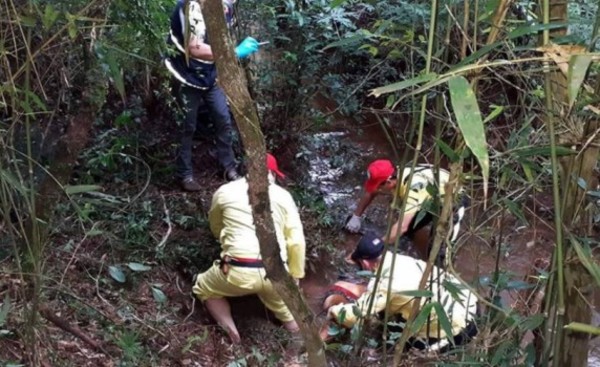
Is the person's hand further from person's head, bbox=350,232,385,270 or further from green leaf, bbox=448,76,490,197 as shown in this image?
green leaf, bbox=448,76,490,197

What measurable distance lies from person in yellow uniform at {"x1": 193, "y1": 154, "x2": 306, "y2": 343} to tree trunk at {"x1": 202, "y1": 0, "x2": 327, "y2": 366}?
187 centimetres

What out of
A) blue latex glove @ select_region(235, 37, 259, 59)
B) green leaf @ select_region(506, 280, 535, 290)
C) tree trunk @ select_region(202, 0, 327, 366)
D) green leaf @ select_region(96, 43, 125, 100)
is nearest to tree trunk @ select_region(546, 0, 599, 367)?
green leaf @ select_region(506, 280, 535, 290)

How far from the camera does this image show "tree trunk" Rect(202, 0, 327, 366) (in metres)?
1.43

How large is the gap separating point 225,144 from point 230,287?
4.66 feet

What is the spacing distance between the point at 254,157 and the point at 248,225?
221 cm

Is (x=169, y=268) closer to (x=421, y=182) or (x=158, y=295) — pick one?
(x=158, y=295)

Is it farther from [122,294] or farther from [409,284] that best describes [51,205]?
[409,284]

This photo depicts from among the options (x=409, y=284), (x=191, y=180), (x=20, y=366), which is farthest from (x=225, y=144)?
(x=20, y=366)

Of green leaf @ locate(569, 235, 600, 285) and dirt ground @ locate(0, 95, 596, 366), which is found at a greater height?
green leaf @ locate(569, 235, 600, 285)

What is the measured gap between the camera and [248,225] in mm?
3705

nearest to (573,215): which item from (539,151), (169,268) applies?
(539,151)

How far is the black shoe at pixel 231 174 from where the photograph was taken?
4891mm

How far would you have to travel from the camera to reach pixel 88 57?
9.18 ft

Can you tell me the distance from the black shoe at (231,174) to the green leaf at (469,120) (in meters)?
3.86
